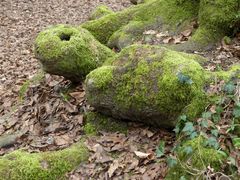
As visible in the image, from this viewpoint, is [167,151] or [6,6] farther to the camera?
[6,6]

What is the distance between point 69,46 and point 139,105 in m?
1.56

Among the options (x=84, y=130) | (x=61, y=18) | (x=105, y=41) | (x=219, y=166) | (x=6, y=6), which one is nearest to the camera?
(x=219, y=166)

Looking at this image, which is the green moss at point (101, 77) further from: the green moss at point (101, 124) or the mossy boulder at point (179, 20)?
the mossy boulder at point (179, 20)

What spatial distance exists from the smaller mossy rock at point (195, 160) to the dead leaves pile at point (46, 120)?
1595mm

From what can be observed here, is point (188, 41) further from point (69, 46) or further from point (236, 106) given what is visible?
point (236, 106)

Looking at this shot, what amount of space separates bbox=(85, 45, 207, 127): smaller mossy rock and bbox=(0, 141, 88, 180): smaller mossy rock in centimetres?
72

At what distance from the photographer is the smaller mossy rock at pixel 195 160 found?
11.5 feet

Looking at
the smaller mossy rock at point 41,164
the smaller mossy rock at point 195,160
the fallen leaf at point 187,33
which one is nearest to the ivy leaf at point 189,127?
the smaller mossy rock at point 195,160

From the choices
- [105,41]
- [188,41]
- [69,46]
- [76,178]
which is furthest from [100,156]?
[105,41]

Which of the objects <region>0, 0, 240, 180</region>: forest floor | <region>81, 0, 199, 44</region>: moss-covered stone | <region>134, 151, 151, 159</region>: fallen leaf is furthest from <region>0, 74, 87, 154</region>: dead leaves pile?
<region>81, 0, 199, 44</region>: moss-covered stone

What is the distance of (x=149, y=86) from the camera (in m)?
4.36

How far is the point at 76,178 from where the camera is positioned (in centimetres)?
420

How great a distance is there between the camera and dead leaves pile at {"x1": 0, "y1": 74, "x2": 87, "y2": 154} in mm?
5004

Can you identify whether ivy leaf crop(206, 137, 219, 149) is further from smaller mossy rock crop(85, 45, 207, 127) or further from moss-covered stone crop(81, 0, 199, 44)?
moss-covered stone crop(81, 0, 199, 44)
